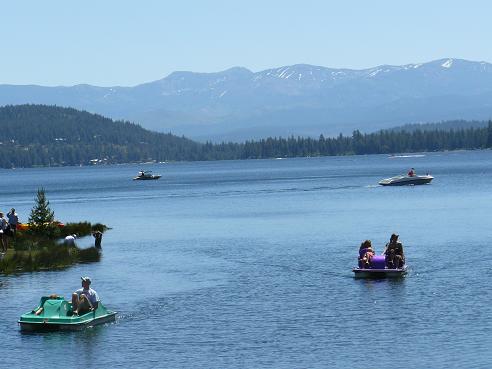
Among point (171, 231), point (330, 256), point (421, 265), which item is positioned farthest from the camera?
point (171, 231)

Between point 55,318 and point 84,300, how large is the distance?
5.15ft

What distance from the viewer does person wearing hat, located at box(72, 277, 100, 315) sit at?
145 feet

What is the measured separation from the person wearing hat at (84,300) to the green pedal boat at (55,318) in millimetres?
237

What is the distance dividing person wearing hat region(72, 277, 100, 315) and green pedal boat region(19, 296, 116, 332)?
24 centimetres

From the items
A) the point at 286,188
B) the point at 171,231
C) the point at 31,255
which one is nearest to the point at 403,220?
the point at 171,231

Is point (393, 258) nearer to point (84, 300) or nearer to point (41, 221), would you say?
point (84, 300)

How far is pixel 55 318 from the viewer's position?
143 feet

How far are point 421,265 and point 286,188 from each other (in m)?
134

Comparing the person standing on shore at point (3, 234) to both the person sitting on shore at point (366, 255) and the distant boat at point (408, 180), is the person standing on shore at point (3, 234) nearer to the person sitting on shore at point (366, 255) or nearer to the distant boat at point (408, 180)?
the person sitting on shore at point (366, 255)

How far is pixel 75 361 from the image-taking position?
3862cm

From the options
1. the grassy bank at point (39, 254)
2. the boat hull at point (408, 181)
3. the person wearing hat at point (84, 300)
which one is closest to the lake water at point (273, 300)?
the person wearing hat at point (84, 300)

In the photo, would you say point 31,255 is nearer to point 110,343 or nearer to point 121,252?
point 121,252

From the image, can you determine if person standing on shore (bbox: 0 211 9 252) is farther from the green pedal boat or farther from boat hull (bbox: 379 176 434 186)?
boat hull (bbox: 379 176 434 186)

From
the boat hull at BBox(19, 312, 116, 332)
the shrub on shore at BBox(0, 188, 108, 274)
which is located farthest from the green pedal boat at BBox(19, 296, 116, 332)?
the shrub on shore at BBox(0, 188, 108, 274)
